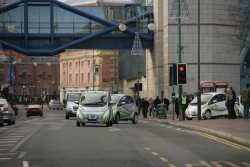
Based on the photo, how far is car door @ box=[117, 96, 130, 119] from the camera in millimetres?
46312

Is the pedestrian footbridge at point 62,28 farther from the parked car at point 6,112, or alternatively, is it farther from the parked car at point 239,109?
the parked car at point 6,112

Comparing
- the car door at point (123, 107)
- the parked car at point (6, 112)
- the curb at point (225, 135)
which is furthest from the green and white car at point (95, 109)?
the parked car at point (6, 112)

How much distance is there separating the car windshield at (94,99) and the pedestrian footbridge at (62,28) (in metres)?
34.6

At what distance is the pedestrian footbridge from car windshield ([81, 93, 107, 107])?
3457 centimetres

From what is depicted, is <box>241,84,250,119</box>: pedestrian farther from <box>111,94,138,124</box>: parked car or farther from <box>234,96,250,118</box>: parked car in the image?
<box>111,94,138,124</box>: parked car

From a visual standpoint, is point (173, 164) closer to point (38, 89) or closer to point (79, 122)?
point (79, 122)

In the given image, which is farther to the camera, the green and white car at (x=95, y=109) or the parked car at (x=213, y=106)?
the parked car at (x=213, y=106)

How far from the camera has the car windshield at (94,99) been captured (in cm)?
3981

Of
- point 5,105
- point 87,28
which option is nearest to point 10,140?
point 5,105

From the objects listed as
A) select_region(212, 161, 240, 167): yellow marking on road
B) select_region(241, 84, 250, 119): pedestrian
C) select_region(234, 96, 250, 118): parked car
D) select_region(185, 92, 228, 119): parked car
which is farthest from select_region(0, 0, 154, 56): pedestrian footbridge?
select_region(212, 161, 240, 167): yellow marking on road

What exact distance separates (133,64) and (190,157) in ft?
313

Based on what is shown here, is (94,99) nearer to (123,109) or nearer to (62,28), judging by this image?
(123,109)

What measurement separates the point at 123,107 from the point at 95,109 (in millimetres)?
7203

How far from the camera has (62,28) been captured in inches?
3155
